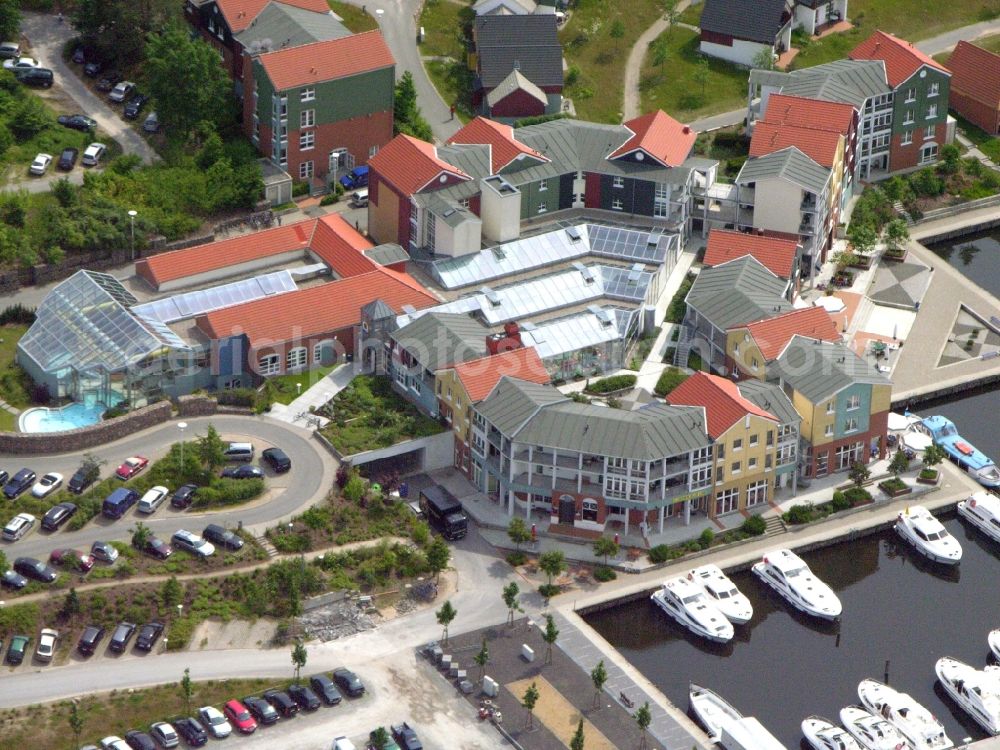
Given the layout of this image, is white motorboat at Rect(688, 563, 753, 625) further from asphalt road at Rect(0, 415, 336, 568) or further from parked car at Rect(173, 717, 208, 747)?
parked car at Rect(173, 717, 208, 747)

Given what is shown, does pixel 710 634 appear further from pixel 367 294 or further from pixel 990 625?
pixel 367 294

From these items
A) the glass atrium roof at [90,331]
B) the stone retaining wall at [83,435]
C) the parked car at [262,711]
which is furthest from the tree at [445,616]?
the glass atrium roof at [90,331]

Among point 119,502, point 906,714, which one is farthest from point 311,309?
point 906,714

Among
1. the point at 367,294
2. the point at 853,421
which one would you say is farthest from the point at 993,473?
the point at 367,294

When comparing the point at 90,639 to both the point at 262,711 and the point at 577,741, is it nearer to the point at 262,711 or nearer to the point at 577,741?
the point at 262,711

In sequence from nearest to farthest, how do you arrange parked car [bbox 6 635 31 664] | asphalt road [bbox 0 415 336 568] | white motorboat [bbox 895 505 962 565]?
parked car [bbox 6 635 31 664], asphalt road [bbox 0 415 336 568], white motorboat [bbox 895 505 962 565]

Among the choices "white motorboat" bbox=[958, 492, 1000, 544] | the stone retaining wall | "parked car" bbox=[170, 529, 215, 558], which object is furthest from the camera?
"white motorboat" bbox=[958, 492, 1000, 544]

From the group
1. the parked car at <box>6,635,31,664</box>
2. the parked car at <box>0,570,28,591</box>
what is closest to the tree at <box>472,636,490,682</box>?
the parked car at <box>6,635,31,664</box>
